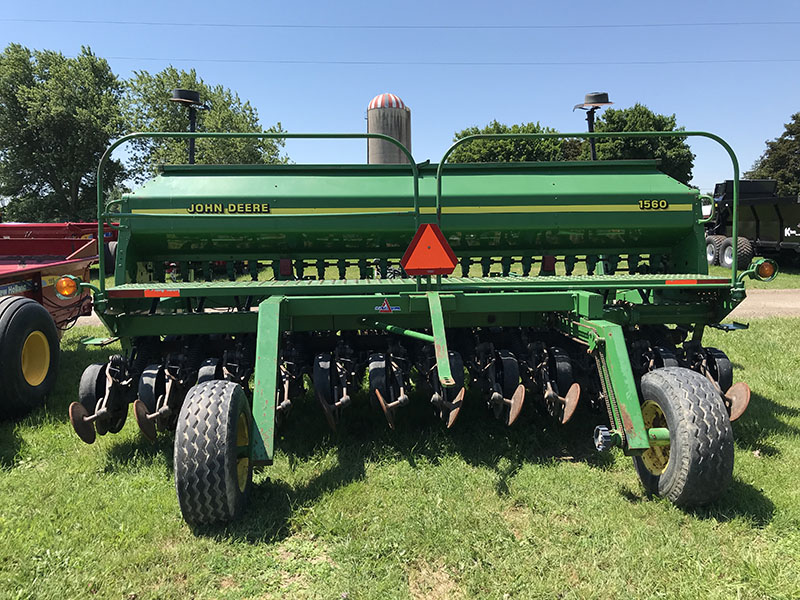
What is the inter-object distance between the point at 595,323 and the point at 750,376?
3.38 metres

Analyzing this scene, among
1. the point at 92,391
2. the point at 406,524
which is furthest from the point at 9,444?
the point at 406,524

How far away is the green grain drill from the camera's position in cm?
277

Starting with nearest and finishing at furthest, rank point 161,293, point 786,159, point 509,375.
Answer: point 161,293 < point 509,375 < point 786,159

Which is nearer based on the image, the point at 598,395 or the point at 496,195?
the point at 598,395

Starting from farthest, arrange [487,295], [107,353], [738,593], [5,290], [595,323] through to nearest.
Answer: [107,353]
[5,290]
[487,295]
[595,323]
[738,593]

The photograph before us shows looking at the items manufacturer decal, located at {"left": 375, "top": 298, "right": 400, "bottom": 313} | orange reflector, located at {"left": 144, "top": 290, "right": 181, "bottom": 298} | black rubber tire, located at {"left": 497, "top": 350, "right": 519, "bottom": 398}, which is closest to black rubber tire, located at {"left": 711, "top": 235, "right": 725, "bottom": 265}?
black rubber tire, located at {"left": 497, "top": 350, "right": 519, "bottom": 398}

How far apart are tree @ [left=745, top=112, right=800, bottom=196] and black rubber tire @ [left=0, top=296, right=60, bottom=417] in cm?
5270

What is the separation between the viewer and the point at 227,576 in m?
2.41

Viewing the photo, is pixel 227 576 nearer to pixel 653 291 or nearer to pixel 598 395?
pixel 598 395

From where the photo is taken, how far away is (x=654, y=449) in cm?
299

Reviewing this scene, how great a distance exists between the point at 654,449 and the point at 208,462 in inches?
97.3

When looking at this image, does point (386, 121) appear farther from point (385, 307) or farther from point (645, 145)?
point (645, 145)

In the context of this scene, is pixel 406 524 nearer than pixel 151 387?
Yes

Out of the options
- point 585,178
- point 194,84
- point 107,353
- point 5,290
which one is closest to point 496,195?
point 585,178
